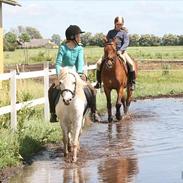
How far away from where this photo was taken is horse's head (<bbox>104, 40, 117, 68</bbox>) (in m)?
15.1

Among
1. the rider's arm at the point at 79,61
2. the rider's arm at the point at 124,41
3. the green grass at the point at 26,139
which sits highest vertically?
the rider's arm at the point at 124,41

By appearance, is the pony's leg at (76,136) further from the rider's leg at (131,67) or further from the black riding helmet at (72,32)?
the rider's leg at (131,67)

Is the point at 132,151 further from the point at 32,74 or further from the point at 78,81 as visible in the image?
the point at 32,74

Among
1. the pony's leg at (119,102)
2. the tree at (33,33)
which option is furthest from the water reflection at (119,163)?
the tree at (33,33)

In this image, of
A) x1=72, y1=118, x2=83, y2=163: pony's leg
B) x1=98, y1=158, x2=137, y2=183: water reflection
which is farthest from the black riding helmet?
x1=98, y1=158, x2=137, y2=183: water reflection

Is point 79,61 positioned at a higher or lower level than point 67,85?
higher

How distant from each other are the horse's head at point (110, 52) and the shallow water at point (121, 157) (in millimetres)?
1735

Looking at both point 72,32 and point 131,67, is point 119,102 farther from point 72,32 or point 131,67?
point 72,32

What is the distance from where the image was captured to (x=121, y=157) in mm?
10344

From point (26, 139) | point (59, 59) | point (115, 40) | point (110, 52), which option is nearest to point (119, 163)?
point (26, 139)

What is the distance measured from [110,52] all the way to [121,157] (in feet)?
17.6

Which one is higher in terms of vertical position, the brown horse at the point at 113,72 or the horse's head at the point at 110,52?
the horse's head at the point at 110,52

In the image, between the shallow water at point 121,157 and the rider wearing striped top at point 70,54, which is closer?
the shallow water at point 121,157

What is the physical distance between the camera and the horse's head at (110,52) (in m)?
15.1
